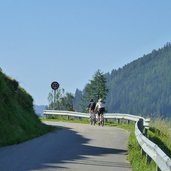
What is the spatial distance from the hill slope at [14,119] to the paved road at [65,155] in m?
0.71

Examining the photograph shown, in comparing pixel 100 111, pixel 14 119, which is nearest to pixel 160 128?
pixel 100 111

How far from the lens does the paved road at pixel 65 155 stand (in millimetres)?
14273

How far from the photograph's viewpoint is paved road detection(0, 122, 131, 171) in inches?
562

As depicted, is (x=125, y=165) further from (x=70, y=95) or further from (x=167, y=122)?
(x=70, y=95)

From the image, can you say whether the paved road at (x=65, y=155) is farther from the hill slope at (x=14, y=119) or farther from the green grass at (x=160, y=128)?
the green grass at (x=160, y=128)

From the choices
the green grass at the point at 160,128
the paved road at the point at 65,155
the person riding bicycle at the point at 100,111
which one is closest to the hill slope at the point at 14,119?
the paved road at the point at 65,155

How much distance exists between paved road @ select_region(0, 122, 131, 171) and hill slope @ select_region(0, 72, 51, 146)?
0.71m

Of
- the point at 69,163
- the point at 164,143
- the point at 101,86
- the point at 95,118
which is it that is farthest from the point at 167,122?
the point at 101,86

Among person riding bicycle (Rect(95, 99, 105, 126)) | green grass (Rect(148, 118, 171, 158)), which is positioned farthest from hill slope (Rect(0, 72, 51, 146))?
person riding bicycle (Rect(95, 99, 105, 126))

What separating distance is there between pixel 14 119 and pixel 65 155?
7.84 metres

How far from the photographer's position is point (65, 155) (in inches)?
669

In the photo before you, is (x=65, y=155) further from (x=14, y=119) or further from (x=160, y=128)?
(x=160, y=128)

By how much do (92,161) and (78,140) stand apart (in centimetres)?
707

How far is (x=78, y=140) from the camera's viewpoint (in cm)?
2289
